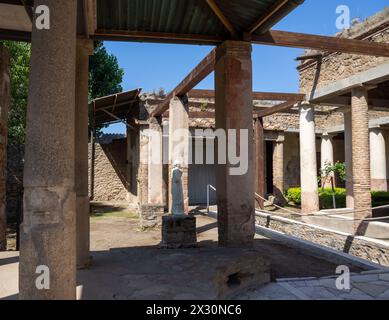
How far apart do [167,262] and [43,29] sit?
9.41 feet

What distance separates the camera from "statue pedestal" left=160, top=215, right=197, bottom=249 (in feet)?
23.8

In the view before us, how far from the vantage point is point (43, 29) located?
2.43 m

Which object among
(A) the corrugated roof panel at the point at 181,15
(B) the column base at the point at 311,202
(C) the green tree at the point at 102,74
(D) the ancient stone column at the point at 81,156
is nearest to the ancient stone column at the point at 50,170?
(D) the ancient stone column at the point at 81,156

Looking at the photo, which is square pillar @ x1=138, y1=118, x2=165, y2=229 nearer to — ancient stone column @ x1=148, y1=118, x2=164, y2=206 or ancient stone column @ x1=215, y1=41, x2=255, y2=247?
ancient stone column @ x1=148, y1=118, x2=164, y2=206

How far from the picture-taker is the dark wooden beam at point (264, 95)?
35.8 feet

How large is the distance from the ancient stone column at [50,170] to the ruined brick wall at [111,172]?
16.5 meters

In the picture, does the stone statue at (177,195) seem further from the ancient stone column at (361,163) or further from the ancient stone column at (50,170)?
the ancient stone column at (361,163)

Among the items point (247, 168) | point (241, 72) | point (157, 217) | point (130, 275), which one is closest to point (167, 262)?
point (130, 275)

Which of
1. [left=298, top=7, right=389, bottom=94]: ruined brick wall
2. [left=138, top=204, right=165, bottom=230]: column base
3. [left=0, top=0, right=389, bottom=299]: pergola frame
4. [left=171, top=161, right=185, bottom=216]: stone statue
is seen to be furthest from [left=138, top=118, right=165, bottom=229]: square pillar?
[left=298, top=7, right=389, bottom=94]: ruined brick wall

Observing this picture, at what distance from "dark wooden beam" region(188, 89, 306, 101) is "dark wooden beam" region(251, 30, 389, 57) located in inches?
149

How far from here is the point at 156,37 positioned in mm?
5324

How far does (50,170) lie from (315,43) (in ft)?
19.4

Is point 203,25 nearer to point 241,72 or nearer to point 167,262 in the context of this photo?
point 241,72

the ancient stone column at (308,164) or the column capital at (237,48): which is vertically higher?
the column capital at (237,48)
